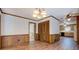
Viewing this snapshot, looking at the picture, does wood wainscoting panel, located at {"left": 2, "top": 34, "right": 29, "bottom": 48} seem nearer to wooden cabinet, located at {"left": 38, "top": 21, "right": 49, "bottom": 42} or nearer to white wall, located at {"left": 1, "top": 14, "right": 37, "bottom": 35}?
white wall, located at {"left": 1, "top": 14, "right": 37, "bottom": 35}

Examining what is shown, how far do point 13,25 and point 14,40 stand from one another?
1.13 feet

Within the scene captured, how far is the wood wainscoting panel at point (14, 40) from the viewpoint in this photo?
1888mm

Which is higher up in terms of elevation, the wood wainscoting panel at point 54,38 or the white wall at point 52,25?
the white wall at point 52,25

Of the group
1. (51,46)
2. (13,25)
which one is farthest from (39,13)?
(51,46)

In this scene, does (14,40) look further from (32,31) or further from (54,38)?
(54,38)

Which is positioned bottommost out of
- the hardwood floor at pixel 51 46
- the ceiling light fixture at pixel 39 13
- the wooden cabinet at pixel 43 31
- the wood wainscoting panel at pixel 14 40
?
the hardwood floor at pixel 51 46

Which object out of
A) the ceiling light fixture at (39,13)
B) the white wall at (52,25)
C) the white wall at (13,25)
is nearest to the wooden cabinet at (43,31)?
the white wall at (52,25)

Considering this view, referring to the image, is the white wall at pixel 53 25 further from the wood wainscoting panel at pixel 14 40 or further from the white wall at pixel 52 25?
the wood wainscoting panel at pixel 14 40

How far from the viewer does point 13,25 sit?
2.03 m

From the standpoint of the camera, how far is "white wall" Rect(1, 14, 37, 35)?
193 centimetres

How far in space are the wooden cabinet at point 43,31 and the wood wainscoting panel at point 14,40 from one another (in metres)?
0.33
